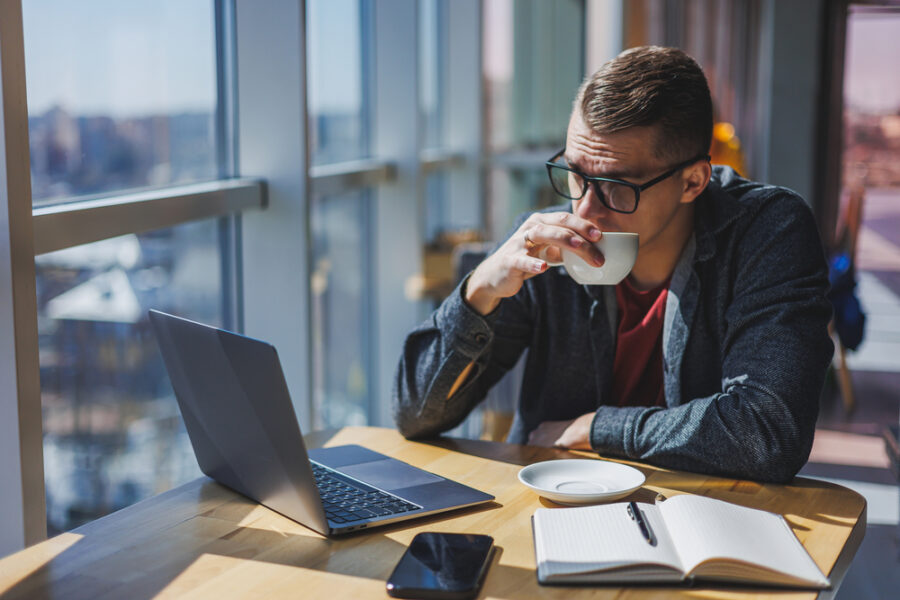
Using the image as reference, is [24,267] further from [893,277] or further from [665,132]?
[893,277]

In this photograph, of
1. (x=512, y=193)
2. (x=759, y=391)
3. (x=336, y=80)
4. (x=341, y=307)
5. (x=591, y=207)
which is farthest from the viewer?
(x=512, y=193)

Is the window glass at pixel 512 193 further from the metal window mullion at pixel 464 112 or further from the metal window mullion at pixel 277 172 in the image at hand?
the metal window mullion at pixel 277 172

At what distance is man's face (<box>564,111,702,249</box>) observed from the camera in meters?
1.40

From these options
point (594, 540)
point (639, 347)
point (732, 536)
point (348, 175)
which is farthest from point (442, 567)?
point (348, 175)

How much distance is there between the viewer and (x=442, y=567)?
2.93ft

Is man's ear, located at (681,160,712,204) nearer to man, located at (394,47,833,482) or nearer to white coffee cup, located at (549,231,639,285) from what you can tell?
man, located at (394,47,833,482)

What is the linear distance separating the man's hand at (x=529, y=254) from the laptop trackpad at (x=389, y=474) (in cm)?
31

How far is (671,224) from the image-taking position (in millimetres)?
1548

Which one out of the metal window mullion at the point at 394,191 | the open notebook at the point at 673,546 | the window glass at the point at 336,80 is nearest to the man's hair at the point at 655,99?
the open notebook at the point at 673,546

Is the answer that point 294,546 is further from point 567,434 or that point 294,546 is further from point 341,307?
point 341,307

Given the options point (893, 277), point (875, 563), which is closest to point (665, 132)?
point (875, 563)

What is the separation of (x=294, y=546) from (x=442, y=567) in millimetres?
186

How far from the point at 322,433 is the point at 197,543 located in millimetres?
465

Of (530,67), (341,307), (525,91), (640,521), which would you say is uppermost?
(530,67)
